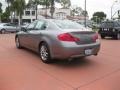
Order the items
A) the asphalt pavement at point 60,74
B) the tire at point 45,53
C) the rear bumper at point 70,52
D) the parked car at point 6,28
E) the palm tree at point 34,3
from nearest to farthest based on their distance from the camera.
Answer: the asphalt pavement at point 60,74
the rear bumper at point 70,52
the tire at point 45,53
the parked car at point 6,28
the palm tree at point 34,3

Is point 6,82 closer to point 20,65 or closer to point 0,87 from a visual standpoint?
point 0,87

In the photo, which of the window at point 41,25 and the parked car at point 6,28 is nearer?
the window at point 41,25

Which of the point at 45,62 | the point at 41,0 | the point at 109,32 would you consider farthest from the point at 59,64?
the point at 41,0

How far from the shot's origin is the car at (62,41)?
5.47 meters

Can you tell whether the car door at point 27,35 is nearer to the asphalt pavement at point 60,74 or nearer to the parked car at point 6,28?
the asphalt pavement at point 60,74

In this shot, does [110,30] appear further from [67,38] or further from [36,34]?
[67,38]

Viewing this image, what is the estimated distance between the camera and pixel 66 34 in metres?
5.50

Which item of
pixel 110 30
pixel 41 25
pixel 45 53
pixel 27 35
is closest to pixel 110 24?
pixel 110 30

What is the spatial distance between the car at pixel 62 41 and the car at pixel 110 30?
8.31 m

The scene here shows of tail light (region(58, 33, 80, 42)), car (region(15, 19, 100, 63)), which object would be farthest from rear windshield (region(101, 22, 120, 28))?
tail light (region(58, 33, 80, 42))

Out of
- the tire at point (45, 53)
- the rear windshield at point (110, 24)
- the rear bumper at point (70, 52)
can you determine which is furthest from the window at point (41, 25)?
the rear windshield at point (110, 24)

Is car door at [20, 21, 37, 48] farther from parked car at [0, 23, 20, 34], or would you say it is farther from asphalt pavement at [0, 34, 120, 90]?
parked car at [0, 23, 20, 34]

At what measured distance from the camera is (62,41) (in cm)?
547

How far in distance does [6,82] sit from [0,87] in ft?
0.89
